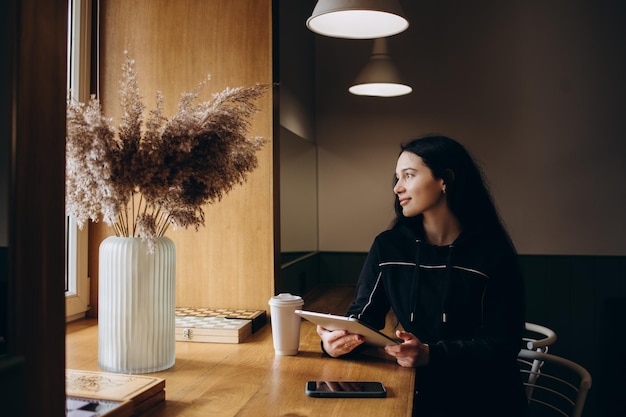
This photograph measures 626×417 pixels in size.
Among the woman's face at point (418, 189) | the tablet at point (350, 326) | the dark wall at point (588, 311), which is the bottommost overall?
the dark wall at point (588, 311)

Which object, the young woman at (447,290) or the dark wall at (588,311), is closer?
the young woman at (447,290)

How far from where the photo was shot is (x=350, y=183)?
3648 mm

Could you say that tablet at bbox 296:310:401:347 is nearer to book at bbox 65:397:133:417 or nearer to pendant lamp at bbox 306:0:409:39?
book at bbox 65:397:133:417

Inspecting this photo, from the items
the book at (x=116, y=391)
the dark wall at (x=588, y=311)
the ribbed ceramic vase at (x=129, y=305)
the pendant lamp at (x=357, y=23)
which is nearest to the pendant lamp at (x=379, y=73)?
the pendant lamp at (x=357, y=23)

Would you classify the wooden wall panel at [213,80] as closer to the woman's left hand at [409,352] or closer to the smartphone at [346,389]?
the woman's left hand at [409,352]

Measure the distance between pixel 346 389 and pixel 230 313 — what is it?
0.77m

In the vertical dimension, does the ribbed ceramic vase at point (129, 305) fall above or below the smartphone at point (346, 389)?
above

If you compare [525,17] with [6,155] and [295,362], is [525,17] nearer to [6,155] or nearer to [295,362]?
[295,362]

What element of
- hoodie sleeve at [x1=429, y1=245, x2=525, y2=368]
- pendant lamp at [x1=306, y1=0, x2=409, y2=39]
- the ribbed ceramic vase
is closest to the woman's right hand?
hoodie sleeve at [x1=429, y1=245, x2=525, y2=368]

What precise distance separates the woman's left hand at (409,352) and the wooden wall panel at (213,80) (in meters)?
0.62

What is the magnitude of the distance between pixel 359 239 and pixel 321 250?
0.80 feet

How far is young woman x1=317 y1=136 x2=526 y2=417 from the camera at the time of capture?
1.66m

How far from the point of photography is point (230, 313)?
2.00 m

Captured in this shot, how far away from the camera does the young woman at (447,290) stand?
65.4 inches
